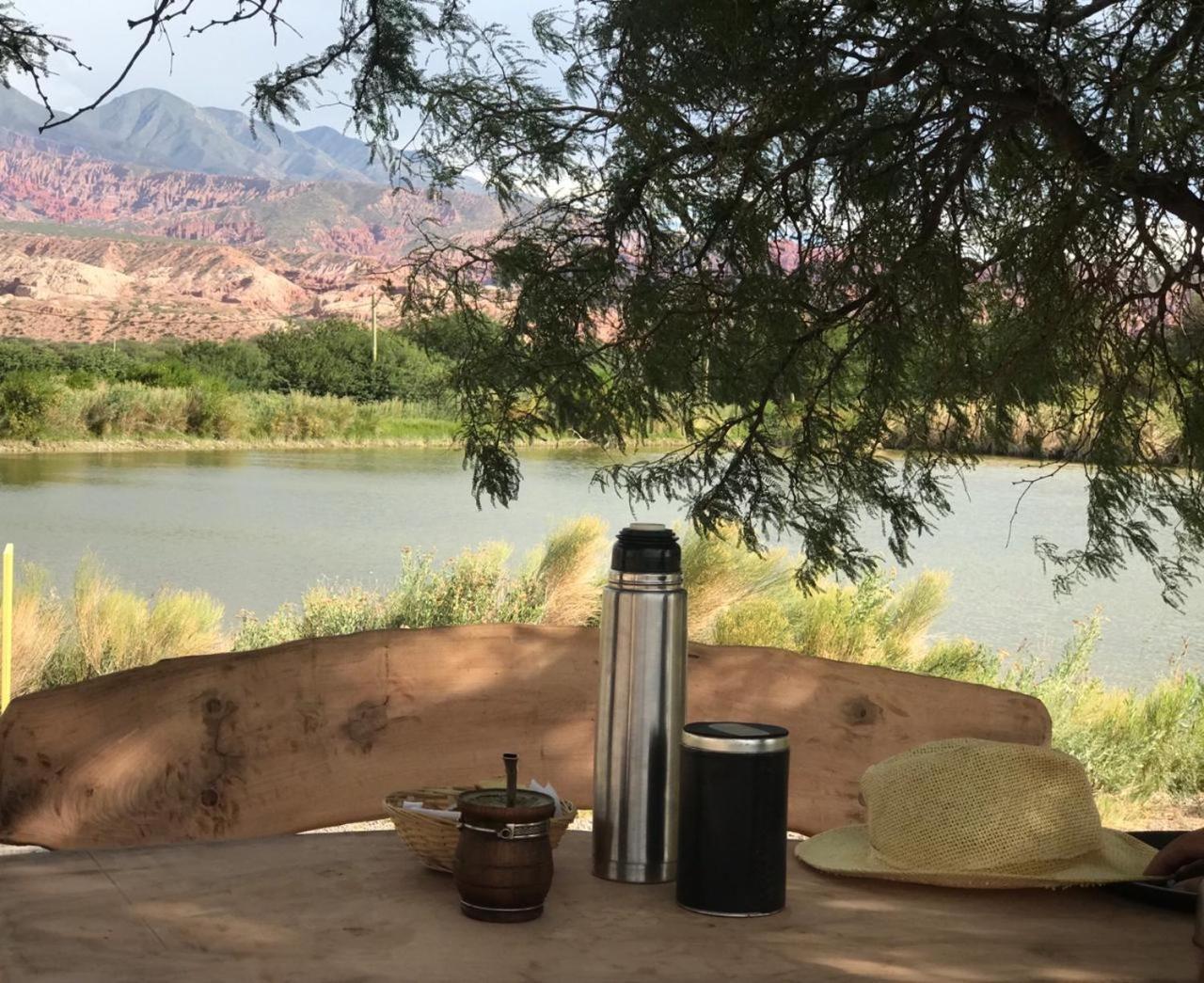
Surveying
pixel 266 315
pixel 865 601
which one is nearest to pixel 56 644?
pixel 865 601

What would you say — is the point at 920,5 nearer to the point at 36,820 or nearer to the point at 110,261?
the point at 36,820

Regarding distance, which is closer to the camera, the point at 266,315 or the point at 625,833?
the point at 625,833

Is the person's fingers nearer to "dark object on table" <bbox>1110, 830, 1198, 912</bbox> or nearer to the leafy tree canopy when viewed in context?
"dark object on table" <bbox>1110, 830, 1198, 912</bbox>

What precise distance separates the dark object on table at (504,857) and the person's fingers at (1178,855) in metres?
0.43

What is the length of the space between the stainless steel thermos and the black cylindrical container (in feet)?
0.19

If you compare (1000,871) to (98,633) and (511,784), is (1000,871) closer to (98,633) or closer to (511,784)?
(511,784)

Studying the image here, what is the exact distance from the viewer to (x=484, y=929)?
84 centimetres

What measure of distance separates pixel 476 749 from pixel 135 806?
29cm

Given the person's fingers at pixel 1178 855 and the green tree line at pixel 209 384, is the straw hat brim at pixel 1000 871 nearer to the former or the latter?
the person's fingers at pixel 1178 855

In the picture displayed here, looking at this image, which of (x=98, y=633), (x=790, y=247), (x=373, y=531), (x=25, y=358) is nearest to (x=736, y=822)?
(x=790, y=247)

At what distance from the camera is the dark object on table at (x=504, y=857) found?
0.84 metres

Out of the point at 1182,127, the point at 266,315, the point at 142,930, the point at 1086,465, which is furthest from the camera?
the point at 266,315

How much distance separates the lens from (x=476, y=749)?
127 centimetres

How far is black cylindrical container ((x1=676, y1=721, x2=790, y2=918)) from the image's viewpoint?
878 millimetres
